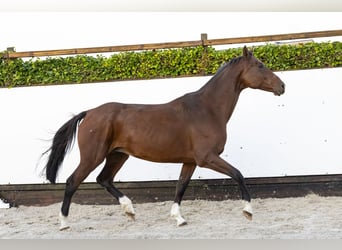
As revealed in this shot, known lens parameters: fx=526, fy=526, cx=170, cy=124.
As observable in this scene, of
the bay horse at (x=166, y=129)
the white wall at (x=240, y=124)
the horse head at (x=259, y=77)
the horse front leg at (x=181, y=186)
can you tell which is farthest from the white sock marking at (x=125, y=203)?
the horse head at (x=259, y=77)

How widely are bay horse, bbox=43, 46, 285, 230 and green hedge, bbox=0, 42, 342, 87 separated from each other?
118 centimetres

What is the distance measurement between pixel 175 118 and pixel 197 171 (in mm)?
1357

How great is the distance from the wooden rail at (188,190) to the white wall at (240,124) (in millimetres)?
82

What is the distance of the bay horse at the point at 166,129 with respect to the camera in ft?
15.9

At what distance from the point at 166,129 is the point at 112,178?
0.76m

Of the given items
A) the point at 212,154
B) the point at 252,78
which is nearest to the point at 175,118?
the point at 212,154

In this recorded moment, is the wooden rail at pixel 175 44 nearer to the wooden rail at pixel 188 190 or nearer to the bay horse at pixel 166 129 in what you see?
the bay horse at pixel 166 129

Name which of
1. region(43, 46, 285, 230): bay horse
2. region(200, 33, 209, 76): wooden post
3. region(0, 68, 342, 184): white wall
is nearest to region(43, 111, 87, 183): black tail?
region(43, 46, 285, 230): bay horse

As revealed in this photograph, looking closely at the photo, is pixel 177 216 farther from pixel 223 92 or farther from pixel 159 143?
pixel 223 92

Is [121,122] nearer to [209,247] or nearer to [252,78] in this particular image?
[252,78]

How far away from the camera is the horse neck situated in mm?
4969

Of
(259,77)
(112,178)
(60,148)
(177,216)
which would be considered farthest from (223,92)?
(60,148)

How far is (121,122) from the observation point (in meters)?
4.95

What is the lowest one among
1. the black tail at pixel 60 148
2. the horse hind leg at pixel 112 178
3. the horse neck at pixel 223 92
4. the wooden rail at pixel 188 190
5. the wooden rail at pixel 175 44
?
the wooden rail at pixel 188 190
